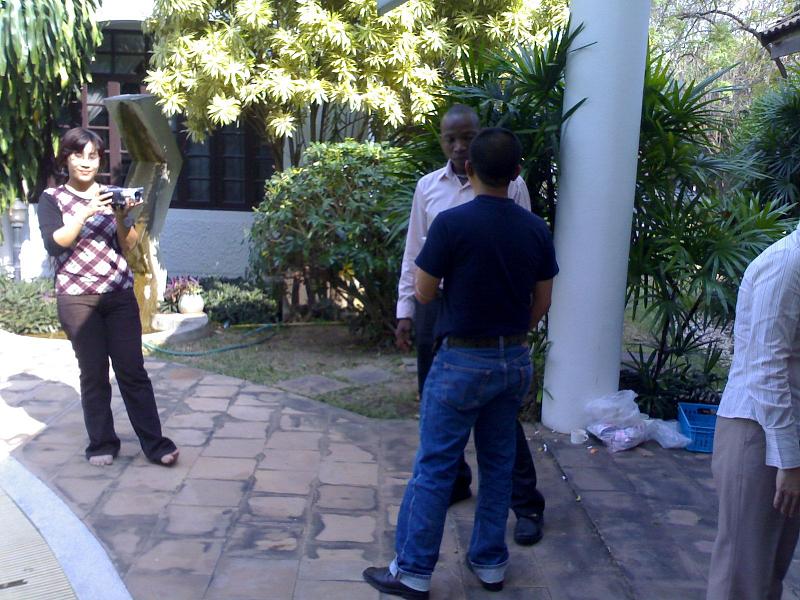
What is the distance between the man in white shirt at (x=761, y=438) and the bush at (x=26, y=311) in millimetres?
6683

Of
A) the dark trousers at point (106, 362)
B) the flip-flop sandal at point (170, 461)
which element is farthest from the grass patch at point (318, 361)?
the dark trousers at point (106, 362)

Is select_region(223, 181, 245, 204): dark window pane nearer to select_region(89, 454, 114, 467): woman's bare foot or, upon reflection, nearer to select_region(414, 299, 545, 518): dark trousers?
select_region(89, 454, 114, 467): woman's bare foot

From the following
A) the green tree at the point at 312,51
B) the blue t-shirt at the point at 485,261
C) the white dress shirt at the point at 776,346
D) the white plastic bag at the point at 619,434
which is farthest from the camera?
the green tree at the point at 312,51

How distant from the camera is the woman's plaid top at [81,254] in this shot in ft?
13.9

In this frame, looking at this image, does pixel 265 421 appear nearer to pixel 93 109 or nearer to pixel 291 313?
pixel 291 313

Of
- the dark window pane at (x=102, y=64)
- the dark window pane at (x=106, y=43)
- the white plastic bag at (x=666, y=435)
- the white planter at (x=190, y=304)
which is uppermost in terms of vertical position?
the dark window pane at (x=106, y=43)

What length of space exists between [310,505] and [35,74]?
5833 mm

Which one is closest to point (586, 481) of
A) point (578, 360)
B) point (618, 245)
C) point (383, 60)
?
point (578, 360)

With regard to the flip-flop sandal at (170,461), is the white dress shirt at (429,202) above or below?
above

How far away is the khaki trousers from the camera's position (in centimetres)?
245

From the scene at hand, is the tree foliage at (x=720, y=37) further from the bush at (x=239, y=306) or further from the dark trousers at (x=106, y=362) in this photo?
the dark trousers at (x=106, y=362)

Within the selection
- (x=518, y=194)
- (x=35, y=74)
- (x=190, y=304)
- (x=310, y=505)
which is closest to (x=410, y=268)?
(x=518, y=194)

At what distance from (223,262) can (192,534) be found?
6.85 meters

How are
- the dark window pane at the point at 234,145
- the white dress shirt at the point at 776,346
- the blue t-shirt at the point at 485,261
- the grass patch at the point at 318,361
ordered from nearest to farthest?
1. the white dress shirt at the point at 776,346
2. the blue t-shirt at the point at 485,261
3. the grass patch at the point at 318,361
4. the dark window pane at the point at 234,145
